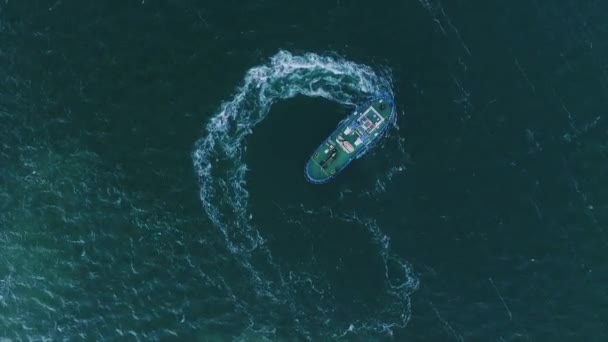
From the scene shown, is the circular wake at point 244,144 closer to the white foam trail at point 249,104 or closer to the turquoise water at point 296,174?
the white foam trail at point 249,104

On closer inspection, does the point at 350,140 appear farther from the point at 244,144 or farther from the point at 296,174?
the point at 244,144

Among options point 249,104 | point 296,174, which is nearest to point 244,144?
point 249,104

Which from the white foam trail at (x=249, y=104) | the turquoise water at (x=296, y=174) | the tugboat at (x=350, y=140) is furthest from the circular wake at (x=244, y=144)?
the tugboat at (x=350, y=140)

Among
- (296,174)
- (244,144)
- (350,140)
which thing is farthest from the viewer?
(350,140)

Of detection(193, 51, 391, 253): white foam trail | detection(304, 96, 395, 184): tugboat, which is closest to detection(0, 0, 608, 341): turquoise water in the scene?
detection(193, 51, 391, 253): white foam trail

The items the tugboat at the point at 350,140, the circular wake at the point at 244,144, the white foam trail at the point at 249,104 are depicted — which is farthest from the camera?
the tugboat at the point at 350,140

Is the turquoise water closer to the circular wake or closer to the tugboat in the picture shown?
the circular wake

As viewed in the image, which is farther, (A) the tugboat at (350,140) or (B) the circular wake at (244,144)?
(A) the tugboat at (350,140)

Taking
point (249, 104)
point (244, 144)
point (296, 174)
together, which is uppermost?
point (249, 104)
